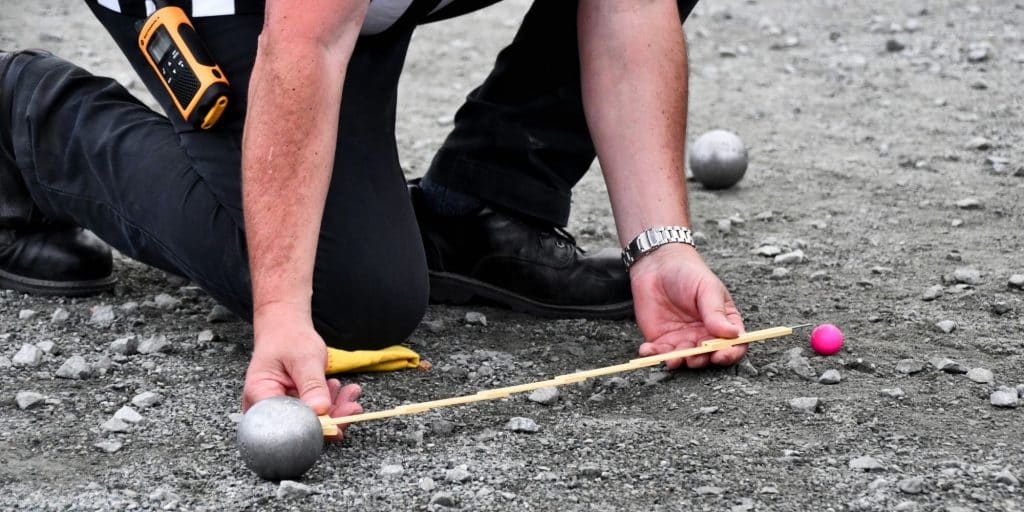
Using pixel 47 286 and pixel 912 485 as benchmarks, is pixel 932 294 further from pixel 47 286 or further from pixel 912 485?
pixel 47 286

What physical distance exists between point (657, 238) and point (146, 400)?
1159 mm

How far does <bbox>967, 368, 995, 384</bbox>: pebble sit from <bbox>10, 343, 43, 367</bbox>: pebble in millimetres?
2049

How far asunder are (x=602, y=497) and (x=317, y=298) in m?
0.96

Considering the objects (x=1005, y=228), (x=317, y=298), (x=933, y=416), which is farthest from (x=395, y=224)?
(x=1005, y=228)

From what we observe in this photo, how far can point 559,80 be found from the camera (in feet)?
11.1

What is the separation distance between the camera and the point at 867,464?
229 cm

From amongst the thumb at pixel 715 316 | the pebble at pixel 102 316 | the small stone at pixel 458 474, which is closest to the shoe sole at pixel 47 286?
the pebble at pixel 102 316

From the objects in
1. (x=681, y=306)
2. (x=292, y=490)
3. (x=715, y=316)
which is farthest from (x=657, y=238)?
(x=292, y=490)

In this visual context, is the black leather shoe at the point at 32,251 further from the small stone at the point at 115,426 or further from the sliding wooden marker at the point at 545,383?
the sliding wooden marker at the point at 545,383

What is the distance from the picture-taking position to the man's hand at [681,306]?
8.84ft

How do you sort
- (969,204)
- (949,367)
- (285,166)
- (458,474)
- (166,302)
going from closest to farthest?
1. (458,474)
2. (285,166)
3. (949,367)
4. (166,302)
5. (969,204)

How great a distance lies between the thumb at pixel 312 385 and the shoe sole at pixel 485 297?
1.06 m

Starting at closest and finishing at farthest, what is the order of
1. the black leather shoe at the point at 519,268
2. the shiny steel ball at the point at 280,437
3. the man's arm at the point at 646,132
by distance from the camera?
the shiny steel ball at the point at 280,437 → the man's arm at the point at 646,132 → the black leather shoe at the point at 519,268

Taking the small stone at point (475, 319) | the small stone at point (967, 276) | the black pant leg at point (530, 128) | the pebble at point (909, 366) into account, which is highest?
the black pant leg at point (530, 128)
